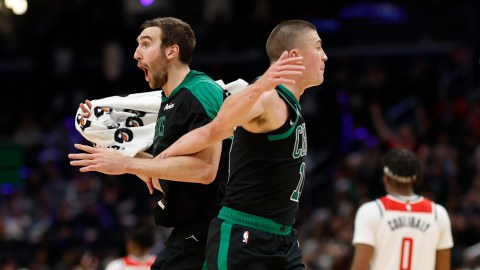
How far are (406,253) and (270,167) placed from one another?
1934mm

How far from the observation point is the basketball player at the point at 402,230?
670cm

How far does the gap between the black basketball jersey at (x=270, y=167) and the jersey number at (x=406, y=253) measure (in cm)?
Result: 163

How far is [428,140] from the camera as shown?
16500 millimetres

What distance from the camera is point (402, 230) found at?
6.69 m

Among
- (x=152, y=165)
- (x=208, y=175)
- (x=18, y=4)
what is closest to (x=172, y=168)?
(x=152, y=165)

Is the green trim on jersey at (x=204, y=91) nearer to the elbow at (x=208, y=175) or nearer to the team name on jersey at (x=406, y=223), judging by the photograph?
the elbow at (x=208, y=175)

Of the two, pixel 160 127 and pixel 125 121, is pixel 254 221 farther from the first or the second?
pixel 125 121

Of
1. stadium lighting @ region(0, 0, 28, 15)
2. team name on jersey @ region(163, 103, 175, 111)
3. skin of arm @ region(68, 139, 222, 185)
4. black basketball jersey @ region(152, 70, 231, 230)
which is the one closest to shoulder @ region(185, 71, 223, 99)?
black basketball jersey @ region(152, 70, 231, 230)

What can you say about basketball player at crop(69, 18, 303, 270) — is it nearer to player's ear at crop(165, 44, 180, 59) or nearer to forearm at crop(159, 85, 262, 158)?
player's ear at crop(165, 44, 180, 59)

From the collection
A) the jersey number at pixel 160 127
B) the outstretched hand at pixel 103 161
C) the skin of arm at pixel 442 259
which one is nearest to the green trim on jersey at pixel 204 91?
the jersey number at pixel 160 127

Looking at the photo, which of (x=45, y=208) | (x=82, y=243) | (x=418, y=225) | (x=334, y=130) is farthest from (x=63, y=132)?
(x=418, y=225)

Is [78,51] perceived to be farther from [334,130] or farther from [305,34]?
[305,34]

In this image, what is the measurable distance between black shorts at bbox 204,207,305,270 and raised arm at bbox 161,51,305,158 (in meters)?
0.50

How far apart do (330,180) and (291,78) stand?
44.5ft
